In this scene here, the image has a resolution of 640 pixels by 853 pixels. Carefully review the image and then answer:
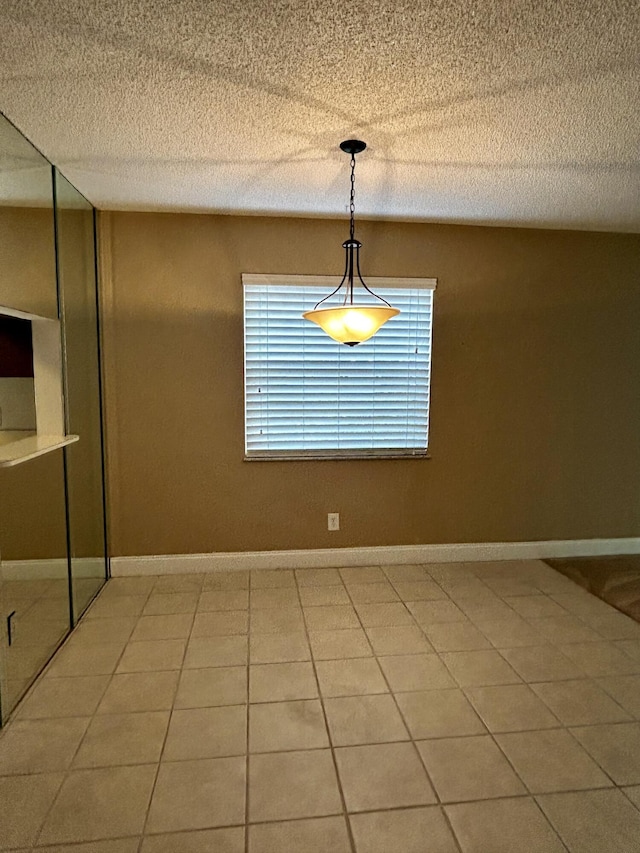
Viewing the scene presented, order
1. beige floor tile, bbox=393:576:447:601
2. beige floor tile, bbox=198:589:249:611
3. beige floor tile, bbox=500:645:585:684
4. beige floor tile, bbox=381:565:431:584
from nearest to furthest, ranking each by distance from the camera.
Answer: beige floor tile, bbox=500:645:585:684 < beige floor tile, bbox=198:589:249:611 < beige floor tile, bbox=393:576:447:601 < beige floor tile, bbox=381:565:431:584

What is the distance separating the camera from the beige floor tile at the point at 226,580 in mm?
3104

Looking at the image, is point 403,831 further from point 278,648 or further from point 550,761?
point 278,648

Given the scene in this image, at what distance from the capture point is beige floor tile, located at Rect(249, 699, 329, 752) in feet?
5.85

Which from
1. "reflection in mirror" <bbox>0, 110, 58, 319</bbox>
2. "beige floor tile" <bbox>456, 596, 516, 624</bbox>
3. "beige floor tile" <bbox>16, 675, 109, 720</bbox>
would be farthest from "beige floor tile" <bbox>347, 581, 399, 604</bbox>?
"reflection in mirror" <bbox>0, 110, 58, 319</bbox>

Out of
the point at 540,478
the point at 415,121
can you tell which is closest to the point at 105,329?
the point at 415,121

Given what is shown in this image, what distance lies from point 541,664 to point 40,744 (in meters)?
2.16

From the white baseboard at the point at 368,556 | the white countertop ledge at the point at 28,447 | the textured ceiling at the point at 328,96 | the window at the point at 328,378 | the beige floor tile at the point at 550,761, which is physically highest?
the textured ceiling at the point at 328,96

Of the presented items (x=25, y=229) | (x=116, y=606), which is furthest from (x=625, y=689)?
(x=25, y=229)

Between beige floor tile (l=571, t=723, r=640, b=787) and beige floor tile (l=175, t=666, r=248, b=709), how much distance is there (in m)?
1.36

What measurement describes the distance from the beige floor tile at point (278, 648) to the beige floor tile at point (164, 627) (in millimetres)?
392

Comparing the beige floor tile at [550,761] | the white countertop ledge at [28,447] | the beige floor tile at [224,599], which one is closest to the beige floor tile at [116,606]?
the beige floor tile at [224,599]

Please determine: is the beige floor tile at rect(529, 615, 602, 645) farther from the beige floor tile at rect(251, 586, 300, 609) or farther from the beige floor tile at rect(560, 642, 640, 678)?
the beige floor tile at rect(251, 586, 300, 609)

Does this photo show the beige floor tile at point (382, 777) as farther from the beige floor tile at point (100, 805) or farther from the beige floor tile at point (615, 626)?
the beige floor tile at point (615, 626)

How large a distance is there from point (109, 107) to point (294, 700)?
2.50m
